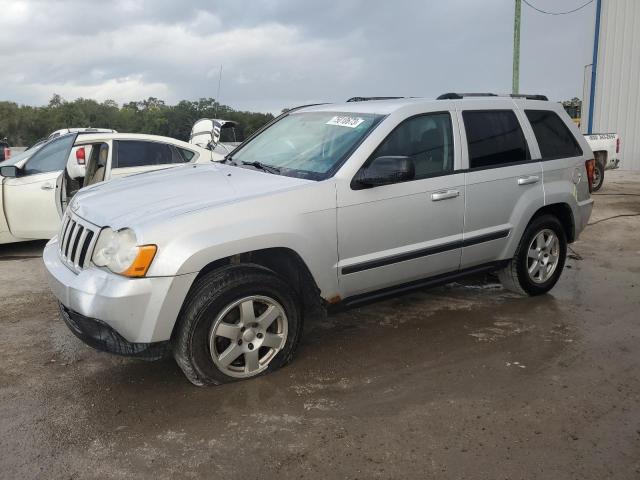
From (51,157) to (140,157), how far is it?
3.52 ft

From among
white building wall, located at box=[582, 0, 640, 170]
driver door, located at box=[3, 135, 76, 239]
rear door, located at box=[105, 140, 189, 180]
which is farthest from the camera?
white building wall, located at box=[582, 0, 640, 170]

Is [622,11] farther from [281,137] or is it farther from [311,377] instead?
[311,377]

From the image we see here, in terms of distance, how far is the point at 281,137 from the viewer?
4.74m

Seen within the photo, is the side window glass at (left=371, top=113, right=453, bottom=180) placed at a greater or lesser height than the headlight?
greater

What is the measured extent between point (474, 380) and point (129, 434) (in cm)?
203

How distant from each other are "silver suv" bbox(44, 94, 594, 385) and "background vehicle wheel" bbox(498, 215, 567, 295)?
0.7 inches

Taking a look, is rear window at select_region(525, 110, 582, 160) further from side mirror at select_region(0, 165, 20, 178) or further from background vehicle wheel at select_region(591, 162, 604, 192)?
background vehicle wheel at select_region(591, 162, 604, 192)

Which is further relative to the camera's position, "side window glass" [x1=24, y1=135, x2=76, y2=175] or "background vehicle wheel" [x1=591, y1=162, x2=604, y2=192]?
"background vehicle wheel" [x1=591, y1=162, x2=604, y2=192]

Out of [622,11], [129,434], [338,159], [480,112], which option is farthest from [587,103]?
[129,434]

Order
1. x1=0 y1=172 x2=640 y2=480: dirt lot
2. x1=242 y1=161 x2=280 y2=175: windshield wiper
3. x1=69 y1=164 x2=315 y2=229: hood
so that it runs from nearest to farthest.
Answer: x1=0 y1=172 x2=640 y2=480: dirt lot < x1=69 y1=164 x2=315 y2=229: hood < x1=242 y1=161 x2=280 y2=175: windshield wiper

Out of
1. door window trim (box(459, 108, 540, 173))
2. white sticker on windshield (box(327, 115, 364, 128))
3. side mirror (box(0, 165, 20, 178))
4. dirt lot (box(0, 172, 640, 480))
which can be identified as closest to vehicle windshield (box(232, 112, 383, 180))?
white sticker on windshield (box(327, 115, 364, 128))

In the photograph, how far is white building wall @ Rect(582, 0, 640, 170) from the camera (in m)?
18.5

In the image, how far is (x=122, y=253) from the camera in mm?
3275

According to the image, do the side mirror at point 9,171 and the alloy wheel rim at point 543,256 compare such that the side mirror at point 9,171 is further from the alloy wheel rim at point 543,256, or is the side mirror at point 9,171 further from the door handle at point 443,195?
the alloy wheel rim at point 543,256
